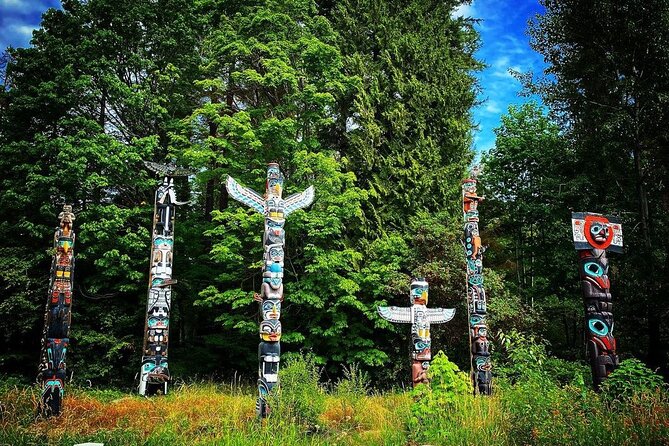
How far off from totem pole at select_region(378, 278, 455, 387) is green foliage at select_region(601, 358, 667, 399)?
340 cm

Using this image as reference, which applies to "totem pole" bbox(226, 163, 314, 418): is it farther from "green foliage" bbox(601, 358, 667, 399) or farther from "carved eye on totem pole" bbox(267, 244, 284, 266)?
"green foliage" bbox(601, 358, 667, 399)

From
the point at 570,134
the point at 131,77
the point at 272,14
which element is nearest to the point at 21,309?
the point at 131,77

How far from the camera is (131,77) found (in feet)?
49.6

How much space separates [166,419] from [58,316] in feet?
9.72

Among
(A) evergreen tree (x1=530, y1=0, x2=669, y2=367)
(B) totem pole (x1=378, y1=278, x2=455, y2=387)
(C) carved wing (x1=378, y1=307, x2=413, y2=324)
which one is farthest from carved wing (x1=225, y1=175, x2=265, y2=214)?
(A) evergreen tree (x1=530, y1=0, x2=669, y2=367)

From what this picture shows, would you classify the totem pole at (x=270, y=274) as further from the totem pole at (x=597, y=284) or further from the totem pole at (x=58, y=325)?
the totem pole at (x=597, y=284)

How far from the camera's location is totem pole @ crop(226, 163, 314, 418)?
823 cm

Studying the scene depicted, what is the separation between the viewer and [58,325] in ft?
29.1

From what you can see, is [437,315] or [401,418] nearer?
[401,418]

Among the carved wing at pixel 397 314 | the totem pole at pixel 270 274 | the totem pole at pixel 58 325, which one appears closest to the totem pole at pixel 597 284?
the carved wing at pixel 397 314

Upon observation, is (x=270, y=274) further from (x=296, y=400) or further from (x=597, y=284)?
(x=597, y=284)

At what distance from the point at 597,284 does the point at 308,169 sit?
23.6 ft

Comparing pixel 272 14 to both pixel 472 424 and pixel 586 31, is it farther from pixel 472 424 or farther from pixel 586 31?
pixel 472 424

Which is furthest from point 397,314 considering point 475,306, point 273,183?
point 273,183
